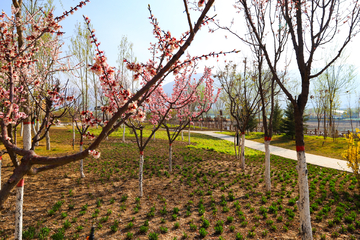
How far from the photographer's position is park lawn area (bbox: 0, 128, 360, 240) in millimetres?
3719

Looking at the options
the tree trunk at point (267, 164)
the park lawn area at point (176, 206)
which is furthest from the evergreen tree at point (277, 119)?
the tree trunk at point (267, 164)

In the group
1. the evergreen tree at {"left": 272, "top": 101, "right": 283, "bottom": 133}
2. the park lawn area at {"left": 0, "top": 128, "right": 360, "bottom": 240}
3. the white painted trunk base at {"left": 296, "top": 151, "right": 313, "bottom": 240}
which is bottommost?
the park lawn area at {"left": 0, "top": 128, "right": 360, "bottom": 240}

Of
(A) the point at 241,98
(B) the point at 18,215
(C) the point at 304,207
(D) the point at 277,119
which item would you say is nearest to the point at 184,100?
(A) the point at 241,98

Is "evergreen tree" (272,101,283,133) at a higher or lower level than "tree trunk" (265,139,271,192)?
higher

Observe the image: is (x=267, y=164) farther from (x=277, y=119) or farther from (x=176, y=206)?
(x=277, y=119)

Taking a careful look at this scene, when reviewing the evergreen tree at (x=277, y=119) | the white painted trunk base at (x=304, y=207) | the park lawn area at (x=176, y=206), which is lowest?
the park lawn area at (x=176, y=206)

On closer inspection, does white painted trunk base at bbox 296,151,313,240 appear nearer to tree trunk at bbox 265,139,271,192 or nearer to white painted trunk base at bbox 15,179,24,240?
tree trunk at bbox 265,139,271,192

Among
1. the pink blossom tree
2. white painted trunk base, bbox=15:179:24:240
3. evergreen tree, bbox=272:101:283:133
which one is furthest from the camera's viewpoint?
evergreen tree, bbox=272:101:283:133

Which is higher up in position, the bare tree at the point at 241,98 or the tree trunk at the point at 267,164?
the bare tree at the point at 241,98

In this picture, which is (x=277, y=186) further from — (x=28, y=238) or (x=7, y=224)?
(x=7, y=224)

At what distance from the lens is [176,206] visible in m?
4.85

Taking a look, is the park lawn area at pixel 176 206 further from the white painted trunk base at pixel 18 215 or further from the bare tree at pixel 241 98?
the bare tree at pixel 241 98

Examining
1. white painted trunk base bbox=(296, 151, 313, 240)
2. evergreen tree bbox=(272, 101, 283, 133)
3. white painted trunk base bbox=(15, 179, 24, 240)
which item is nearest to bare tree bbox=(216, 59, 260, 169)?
white painted trunk base bbox=(296, 151, 313, 240)

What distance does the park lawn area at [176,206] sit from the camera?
372cm
